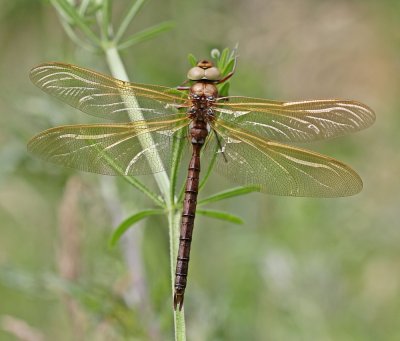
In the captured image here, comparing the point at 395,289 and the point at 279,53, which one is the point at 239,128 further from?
the point at 395,289

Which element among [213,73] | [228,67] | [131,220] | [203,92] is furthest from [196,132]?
[131,220]

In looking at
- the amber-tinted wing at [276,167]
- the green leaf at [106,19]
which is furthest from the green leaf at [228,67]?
the green leaf at [106,19]

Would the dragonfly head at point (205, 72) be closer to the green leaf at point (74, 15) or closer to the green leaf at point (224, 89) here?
the green leaf at point (224, 89)

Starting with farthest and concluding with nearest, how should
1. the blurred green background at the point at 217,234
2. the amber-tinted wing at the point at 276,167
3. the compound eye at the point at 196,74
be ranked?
the blurred green background at the point at 217,234
the compound eye at the point at 196,74
the amber-tinted wing at the point at 276,167

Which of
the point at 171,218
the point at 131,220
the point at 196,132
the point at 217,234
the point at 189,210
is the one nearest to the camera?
the point at 171,218

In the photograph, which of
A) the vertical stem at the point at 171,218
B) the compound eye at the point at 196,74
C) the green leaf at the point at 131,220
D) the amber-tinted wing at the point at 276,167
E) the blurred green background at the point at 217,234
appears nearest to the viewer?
the vertical stem at the point at 171,218

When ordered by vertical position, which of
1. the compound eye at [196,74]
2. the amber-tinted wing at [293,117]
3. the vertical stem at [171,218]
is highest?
the compound eye at [196,74]

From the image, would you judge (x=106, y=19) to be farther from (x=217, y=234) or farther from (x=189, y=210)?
(x=217, y=234)

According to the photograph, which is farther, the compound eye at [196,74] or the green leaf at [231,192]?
the compound eye at [196,74]
